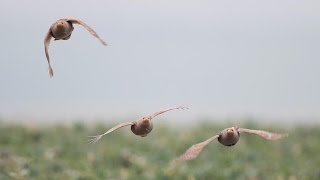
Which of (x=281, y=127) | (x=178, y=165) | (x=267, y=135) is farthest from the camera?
(x=281, y=127)

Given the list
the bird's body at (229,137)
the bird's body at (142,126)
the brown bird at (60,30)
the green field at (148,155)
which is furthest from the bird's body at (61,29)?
the green field at (148,155)

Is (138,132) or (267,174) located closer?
(138,132)

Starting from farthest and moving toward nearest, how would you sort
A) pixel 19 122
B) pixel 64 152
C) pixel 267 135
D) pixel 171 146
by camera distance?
pixel 19 122 < pixel 171 146 < pixel 64 152 < pixel 267 135

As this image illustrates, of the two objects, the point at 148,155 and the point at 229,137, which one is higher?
the point at 229,137

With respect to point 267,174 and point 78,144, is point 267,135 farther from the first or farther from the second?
point 78,144

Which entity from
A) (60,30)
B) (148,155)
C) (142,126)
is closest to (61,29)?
(60,30)

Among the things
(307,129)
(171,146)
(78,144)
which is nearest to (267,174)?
(171,146)

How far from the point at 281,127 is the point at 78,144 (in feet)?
10.6

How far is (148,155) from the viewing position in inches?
320

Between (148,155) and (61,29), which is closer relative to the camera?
(61,29)

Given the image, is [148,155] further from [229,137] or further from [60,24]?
[60,24]

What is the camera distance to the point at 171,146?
8781 millimetres

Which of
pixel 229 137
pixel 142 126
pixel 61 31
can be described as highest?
pixel 61 31

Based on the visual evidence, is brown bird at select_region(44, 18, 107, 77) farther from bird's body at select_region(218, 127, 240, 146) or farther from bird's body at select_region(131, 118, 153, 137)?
bird's body at select_region(218, 127, 240, 146)
